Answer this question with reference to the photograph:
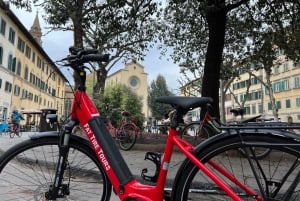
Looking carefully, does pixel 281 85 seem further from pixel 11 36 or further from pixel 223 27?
pixel 223 27

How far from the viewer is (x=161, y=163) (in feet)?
9.27

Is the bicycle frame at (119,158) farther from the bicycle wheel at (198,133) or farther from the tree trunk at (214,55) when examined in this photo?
the tree trunk at (214,55)

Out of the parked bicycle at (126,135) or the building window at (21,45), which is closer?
the parked bicycle at (126,135)

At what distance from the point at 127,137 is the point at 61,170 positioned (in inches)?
335

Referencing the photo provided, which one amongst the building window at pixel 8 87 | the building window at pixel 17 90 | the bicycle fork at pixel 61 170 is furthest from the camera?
the building window at pixel 17 90

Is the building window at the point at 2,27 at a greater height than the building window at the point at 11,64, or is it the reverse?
the building window at the point at 2,27

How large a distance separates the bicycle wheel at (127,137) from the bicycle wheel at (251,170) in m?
8.78

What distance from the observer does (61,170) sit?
3.19m

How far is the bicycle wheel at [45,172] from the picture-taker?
10.3 feet

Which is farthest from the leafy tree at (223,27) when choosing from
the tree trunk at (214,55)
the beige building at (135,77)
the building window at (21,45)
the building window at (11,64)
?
the beige building at (135,77)

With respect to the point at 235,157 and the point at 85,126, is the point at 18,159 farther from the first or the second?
the point at 235,157

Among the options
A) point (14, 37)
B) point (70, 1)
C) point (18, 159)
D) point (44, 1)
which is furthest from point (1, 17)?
point (18, 159)

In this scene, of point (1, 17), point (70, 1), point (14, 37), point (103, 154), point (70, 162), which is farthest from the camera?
point (14, 37)

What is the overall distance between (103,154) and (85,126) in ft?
0.98
